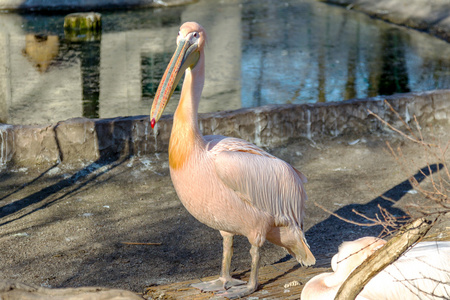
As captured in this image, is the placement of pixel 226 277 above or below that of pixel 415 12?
below

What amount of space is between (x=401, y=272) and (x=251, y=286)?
3.44 feet

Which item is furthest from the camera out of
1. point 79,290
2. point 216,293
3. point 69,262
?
point 69,262

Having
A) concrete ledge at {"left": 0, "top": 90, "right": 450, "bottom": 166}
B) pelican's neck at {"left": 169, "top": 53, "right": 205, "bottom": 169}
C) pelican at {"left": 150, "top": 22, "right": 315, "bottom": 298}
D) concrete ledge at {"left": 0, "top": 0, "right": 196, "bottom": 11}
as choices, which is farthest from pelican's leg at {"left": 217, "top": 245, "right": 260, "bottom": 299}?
concrete ledge at {"left": 0, "top": 0, "right": 196, "bottom": 11}

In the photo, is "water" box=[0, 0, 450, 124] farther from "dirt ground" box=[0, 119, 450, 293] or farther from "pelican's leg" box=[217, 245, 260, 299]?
"pelican's leg" box=[217, 245, 260, 299]

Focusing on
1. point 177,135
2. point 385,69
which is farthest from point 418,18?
point 177,135

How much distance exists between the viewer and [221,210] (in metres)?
3.00

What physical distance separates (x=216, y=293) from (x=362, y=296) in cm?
96

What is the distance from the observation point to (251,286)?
316cm

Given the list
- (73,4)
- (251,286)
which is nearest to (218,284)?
(251,286)

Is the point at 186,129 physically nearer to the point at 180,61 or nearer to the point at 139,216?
the point at 180,61

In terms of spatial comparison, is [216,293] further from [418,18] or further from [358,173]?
[418,18]

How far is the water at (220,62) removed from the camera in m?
7.76

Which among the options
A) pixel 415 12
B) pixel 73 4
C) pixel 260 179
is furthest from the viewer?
pixel 73 4

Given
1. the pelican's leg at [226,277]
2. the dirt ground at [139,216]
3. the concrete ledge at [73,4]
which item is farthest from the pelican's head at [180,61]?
the concrete ledge at [73,4]
